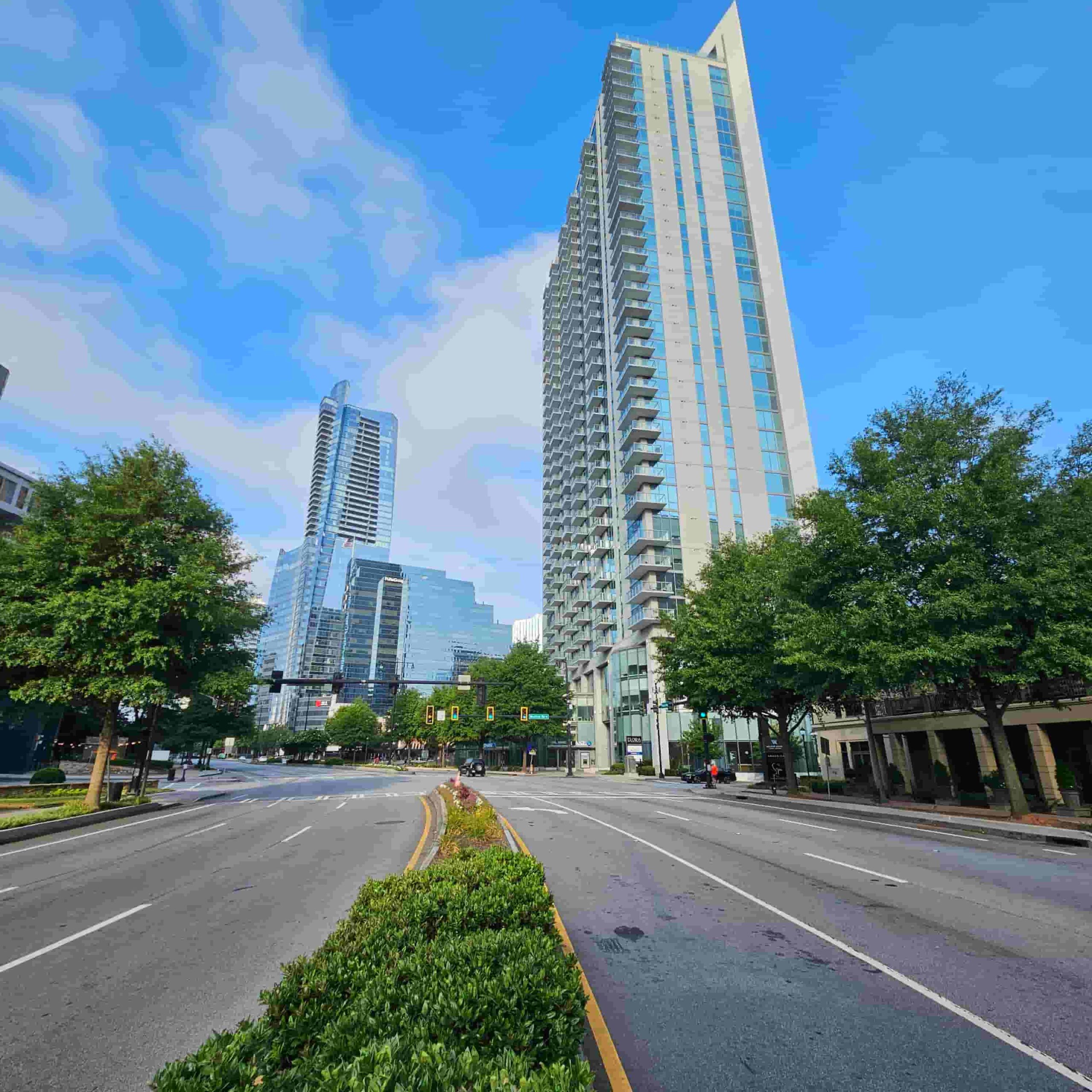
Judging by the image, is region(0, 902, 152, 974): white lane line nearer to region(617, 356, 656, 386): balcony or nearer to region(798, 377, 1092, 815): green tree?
region(798, 377, 1092, 815): green tree

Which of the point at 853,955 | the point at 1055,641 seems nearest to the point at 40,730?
the point at 853,955

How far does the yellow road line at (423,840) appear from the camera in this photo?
11.9 meters

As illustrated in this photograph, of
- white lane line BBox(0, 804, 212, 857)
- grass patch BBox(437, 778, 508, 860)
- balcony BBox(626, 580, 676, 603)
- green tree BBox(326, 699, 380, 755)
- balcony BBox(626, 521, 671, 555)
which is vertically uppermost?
balcony BBox(626, 521, 671, 555)

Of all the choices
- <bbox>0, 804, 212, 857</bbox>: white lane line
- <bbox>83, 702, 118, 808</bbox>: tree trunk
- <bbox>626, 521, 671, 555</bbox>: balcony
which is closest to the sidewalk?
<bbox>0, 804, 212, 857</bbox>: white lane line

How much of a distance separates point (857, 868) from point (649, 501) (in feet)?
179

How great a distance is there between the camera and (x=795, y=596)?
83.3 ft

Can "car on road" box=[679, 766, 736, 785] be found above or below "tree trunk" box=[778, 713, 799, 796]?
below

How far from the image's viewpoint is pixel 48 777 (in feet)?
100

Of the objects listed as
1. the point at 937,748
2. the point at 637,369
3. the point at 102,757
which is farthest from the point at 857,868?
the point at 637,369

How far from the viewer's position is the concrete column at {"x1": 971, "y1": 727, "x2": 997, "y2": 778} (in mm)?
29625

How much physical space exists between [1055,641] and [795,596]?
350 inches

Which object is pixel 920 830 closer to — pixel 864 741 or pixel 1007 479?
pixel 1007 479

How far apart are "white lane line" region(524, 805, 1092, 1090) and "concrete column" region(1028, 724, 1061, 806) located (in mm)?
22861

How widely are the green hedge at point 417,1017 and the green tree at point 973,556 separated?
18359 millimetres
